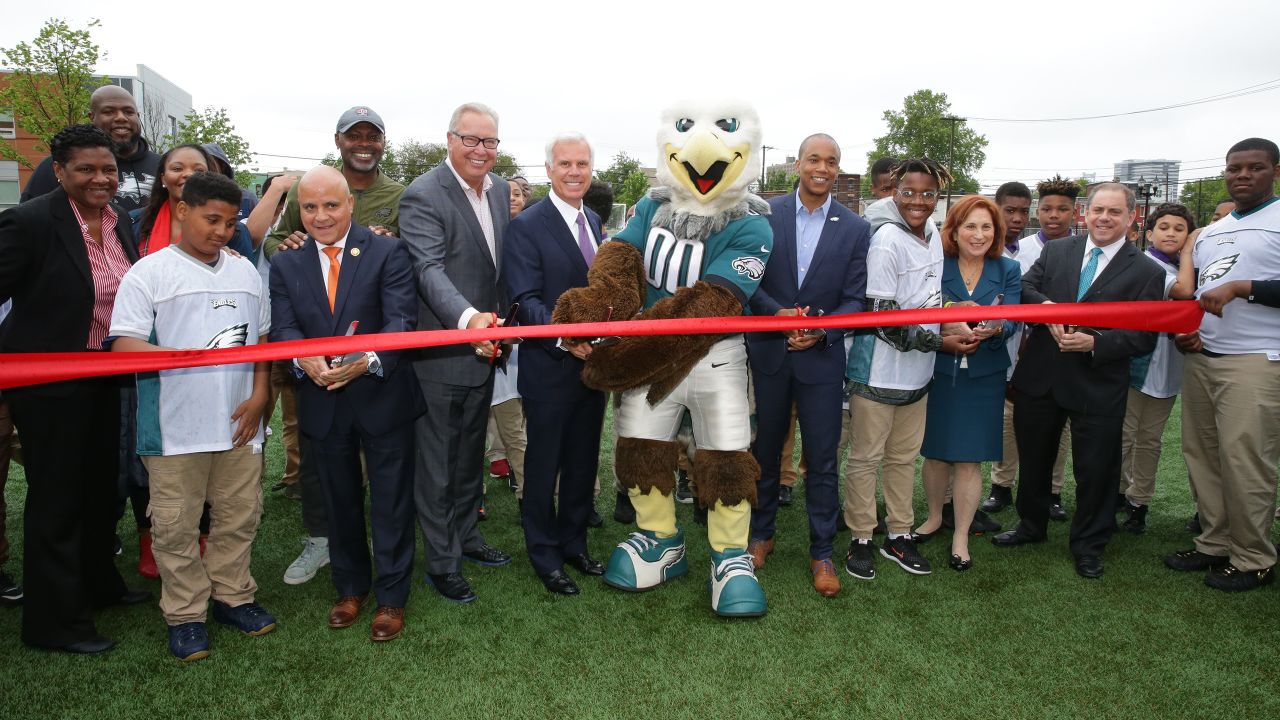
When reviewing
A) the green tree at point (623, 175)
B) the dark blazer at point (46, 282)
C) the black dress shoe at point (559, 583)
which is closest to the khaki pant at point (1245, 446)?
the black dress shoe at point (559, 583)

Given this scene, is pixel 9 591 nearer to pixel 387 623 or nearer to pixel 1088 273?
pixel 387 623

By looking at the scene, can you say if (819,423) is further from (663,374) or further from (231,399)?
(231,399)

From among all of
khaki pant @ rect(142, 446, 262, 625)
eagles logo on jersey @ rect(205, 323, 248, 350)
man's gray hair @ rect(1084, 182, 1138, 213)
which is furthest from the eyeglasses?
man's gray hair @ rect(1084, 182, 1138, 213)

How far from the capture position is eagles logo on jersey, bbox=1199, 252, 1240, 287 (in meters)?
3.81

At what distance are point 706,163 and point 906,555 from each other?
2.28 meters

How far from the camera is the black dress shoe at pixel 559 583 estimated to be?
3.74 meters

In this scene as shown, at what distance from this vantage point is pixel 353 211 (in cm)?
409

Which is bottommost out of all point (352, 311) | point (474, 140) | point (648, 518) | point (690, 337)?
point (648, 518)

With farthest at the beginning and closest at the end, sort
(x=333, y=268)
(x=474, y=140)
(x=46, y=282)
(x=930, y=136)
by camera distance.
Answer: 1. (x=930, y=136)
2. (x=474, y=140)
3. (x=333, y=268)
4. (x=46, y=282)

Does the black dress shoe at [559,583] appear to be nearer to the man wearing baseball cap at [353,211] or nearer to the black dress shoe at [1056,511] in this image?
the man wearing baseball cap at [353,211]

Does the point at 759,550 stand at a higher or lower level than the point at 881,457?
lower

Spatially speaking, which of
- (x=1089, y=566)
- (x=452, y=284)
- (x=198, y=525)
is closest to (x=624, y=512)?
(x=452, y=284)

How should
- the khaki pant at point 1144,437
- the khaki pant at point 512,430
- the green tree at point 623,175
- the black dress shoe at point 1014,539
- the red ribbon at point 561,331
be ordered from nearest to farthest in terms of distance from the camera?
the red ribbon at point 561,331
the black dress shoe at point 1014,539
the khaki pant at point 1144,437
the khaki pant at point 512,430
the green tree at point 623,175

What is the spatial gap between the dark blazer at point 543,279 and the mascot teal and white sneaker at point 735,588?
1050 millimetres
